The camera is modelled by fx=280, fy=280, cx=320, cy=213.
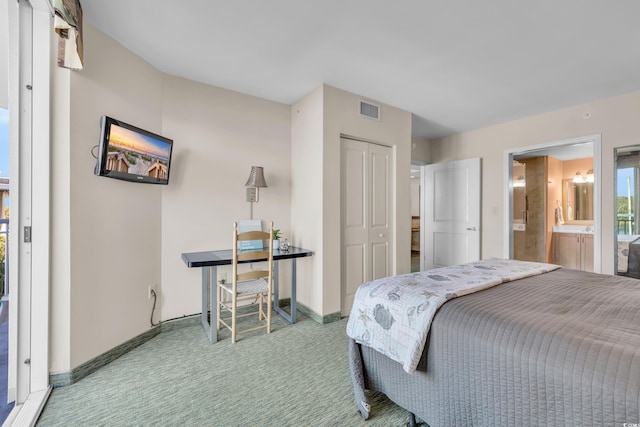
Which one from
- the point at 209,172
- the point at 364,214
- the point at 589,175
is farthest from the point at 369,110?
the point at 589,175

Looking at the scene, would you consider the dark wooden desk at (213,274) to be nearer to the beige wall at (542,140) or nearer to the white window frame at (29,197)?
the white window frame at (29,197)

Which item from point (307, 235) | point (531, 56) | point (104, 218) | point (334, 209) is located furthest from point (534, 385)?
point (104, 218)

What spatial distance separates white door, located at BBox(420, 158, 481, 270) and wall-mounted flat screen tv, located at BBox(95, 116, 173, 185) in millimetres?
4128

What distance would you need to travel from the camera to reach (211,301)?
256cm

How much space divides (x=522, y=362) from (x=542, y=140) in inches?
155

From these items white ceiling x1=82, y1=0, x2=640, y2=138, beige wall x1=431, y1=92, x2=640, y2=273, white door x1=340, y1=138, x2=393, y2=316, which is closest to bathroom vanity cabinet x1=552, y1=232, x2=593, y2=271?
Result: beige wall x1=431, y1=92, x2=640, y2=273

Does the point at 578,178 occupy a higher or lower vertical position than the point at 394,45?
lower

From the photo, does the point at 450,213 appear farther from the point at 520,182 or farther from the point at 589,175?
the point at 589,175

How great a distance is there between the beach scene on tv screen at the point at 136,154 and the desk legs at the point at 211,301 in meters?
1.02

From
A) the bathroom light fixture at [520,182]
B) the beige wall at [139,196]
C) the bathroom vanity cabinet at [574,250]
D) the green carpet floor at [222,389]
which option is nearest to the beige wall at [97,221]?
the beige wall at [139,196]

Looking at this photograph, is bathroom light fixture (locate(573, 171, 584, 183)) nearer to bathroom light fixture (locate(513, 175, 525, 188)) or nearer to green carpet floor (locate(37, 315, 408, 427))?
bathroom light fixture (locate(513, 175, 525, 188))

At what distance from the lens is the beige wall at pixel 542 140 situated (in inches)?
127

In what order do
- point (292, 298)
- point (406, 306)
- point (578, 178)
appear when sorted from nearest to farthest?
point (406, 306), point (292, 298), point (578, 178)

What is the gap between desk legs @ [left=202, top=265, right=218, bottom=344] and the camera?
2549 mm
